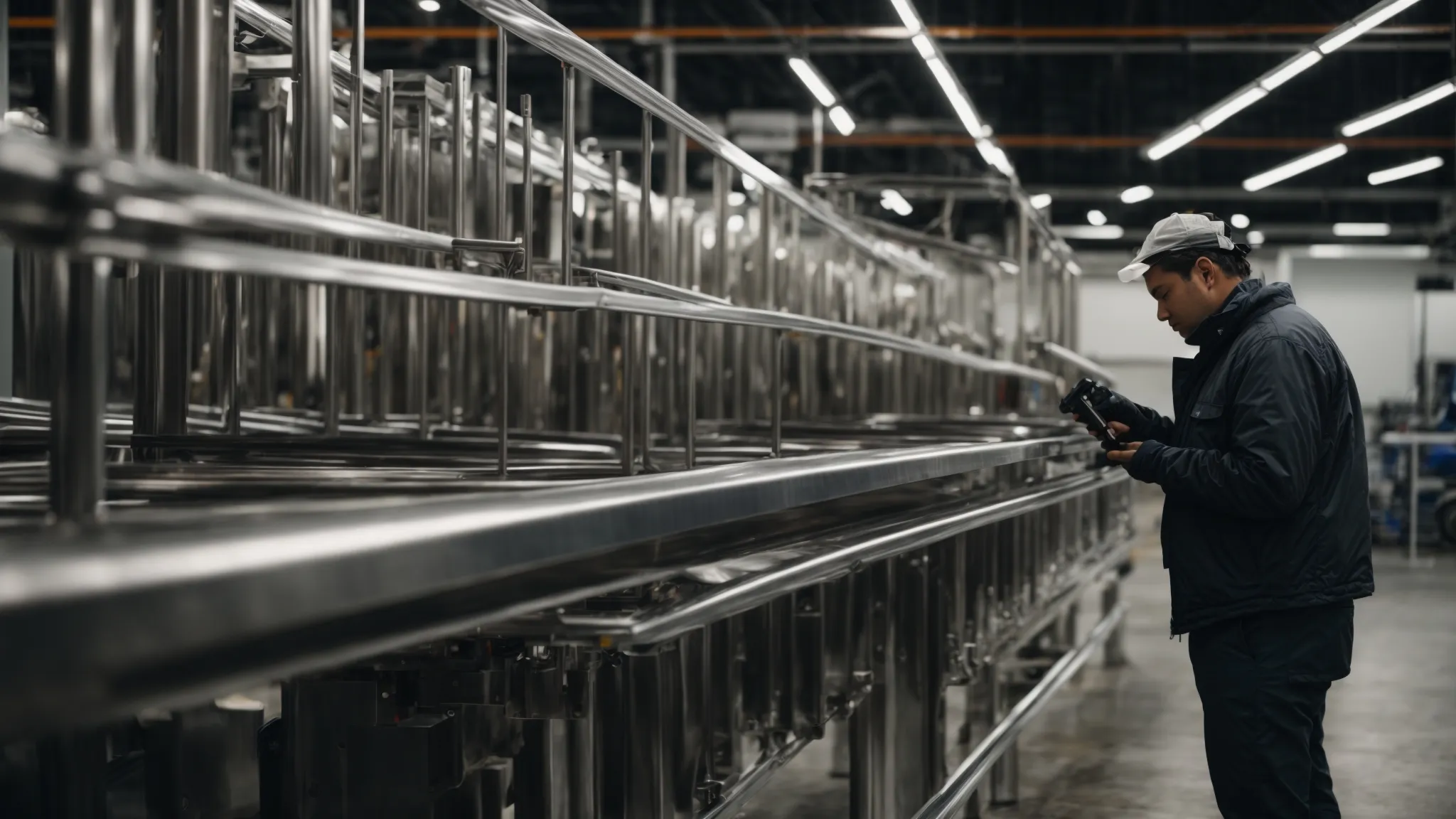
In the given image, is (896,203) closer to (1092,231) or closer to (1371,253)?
(1092,231)

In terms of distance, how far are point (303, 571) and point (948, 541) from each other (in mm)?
3120

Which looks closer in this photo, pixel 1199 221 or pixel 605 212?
pixel 1199 221

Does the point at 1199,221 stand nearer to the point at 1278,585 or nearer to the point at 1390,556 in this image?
the point at 1278,585

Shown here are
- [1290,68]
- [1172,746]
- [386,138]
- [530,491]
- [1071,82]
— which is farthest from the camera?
[1071,82]

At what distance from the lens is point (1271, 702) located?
2.86m

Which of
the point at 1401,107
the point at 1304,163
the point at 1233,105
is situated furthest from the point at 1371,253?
the point at 1233,105

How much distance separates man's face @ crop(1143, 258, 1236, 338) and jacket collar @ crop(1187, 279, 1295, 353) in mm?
32

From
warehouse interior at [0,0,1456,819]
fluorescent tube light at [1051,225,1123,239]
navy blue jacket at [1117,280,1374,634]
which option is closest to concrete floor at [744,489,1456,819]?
warehouse interior at [0,0,1456,819]

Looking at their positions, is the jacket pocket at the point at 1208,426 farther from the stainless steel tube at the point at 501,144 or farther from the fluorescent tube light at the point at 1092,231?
the fluorescent tube light at the point at 1092,231

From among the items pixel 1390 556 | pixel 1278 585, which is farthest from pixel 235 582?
pixel 1390 556

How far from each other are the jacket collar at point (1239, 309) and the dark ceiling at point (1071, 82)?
754 centimetres

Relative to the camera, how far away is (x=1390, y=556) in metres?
13.5

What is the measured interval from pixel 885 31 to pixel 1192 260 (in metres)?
8.71

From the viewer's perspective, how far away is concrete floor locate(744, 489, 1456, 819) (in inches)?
196
